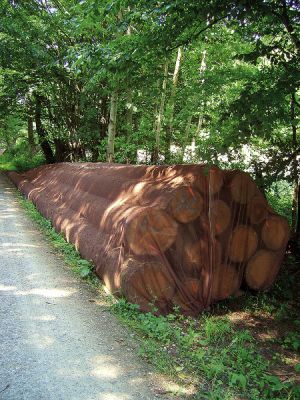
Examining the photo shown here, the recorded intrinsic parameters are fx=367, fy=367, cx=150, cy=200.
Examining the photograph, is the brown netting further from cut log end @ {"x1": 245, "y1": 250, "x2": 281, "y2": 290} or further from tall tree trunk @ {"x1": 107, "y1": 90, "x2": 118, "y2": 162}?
tall tree trunk @ {"x1": 107, "y1": 90, "x2": 118, "y2": 162}

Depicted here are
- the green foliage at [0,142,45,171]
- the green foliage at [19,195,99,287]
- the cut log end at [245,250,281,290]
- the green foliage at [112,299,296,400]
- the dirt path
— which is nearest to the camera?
the dirt path

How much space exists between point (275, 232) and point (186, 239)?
1.55 meters

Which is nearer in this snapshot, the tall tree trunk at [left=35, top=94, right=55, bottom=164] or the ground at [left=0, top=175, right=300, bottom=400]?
the ground at [left=0, top=175, right=300, bottom=400]

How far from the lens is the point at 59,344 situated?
3.81 meters

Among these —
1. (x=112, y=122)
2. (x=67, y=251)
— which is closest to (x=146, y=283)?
(x=67, y=251)

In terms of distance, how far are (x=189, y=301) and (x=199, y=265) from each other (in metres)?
0.50

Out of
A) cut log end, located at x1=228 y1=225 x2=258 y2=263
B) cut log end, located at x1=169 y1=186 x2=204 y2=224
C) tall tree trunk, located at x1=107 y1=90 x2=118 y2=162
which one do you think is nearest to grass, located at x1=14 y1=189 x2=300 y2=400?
cut log end, located at x1=228 y1=225 x2=258 y2=263

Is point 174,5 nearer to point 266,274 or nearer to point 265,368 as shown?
point 266,274

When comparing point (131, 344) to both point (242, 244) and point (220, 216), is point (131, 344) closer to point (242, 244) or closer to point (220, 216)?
point (220, 216)

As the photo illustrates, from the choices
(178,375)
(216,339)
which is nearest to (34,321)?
(178,375)

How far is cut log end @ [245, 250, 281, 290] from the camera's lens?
5602 mm

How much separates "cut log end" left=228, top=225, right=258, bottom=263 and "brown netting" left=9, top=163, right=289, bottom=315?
1 cm

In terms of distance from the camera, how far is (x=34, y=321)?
4.22 meters

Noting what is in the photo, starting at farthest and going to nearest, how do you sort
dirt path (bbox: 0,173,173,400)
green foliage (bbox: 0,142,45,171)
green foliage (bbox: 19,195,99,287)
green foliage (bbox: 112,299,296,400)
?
green foliage (bbox: 0,142,45,171)
green foliage (bbox: 19,195,99,287)
green foliage (bbox: 112,299,296,400)
dirt path (bbox: 0,173,173,400)
